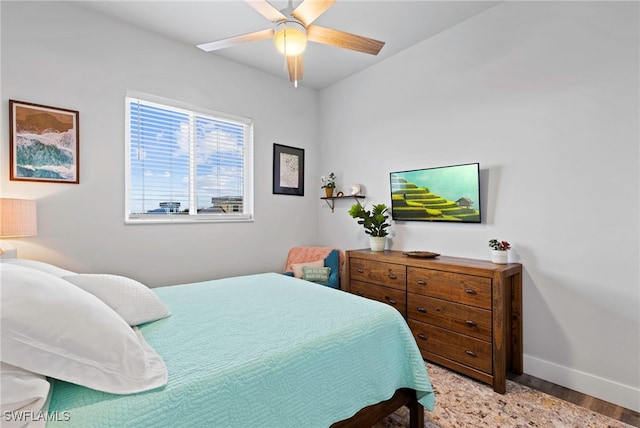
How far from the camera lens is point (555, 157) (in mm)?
2320

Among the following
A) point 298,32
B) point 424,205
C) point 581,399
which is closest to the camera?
point 298,32

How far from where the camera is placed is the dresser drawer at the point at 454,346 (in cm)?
226

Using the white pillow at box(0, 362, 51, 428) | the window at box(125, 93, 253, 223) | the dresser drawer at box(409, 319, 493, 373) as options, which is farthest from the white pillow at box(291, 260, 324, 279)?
the white pillow at box(0, 362, 51, 428)

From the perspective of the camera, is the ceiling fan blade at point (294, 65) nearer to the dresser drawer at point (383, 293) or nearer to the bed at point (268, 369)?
the bed at point (268, 369)

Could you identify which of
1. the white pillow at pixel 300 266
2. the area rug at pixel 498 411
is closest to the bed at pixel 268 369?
the area rug at pixel 498 411

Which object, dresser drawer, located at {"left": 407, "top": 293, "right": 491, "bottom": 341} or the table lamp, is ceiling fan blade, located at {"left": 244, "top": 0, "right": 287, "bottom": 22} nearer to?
the table lamp

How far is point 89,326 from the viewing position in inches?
39.2

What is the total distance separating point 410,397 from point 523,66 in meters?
2.59

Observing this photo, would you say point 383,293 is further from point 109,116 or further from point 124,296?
point 109,116

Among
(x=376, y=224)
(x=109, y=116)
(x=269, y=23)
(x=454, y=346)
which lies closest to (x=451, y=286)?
(x=454, y=346)

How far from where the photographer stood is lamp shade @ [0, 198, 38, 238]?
1.97 meters

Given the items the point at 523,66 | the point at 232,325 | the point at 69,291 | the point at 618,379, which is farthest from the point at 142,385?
the point at 523,66

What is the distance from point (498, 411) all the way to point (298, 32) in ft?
8.80

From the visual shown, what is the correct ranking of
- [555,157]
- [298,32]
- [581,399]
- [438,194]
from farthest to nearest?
[438,194]
[555,157]
[581,399]
[298,32]
